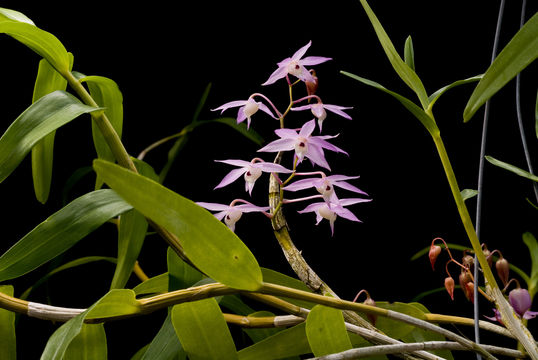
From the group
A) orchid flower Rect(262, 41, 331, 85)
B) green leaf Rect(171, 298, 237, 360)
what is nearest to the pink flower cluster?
orchid flower Rect(262, 41, 331, 85)

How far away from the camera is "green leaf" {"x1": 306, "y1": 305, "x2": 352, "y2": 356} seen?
27.8 inches

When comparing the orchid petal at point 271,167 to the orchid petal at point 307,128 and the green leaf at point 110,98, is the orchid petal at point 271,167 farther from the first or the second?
the green leaf at point 110,98

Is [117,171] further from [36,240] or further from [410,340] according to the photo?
[410,340]

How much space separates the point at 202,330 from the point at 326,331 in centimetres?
16

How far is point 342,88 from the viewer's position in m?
1.33

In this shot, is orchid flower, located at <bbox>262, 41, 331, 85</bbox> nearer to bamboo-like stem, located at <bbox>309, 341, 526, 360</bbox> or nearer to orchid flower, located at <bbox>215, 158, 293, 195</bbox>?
orchid flower, located at <bbox>215, 158, 293, 195</bbox>

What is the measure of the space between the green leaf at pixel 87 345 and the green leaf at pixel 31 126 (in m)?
0.23

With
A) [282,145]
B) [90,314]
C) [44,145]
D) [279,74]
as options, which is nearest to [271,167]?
[282,145]

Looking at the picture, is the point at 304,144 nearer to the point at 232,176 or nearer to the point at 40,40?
the point at 232,176

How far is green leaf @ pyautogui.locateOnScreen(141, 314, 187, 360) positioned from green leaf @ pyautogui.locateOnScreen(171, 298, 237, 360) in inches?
1.5

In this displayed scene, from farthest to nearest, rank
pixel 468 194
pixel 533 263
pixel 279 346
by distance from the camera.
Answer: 1. pixel 533 263
2. pixel 468 194
3. pixel 279 346

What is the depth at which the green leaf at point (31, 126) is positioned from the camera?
0.68 m

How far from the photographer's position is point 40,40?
72 cm

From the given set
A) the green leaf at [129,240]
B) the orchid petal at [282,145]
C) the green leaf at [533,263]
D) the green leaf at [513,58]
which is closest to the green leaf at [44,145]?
the green leaf at [129,240]
